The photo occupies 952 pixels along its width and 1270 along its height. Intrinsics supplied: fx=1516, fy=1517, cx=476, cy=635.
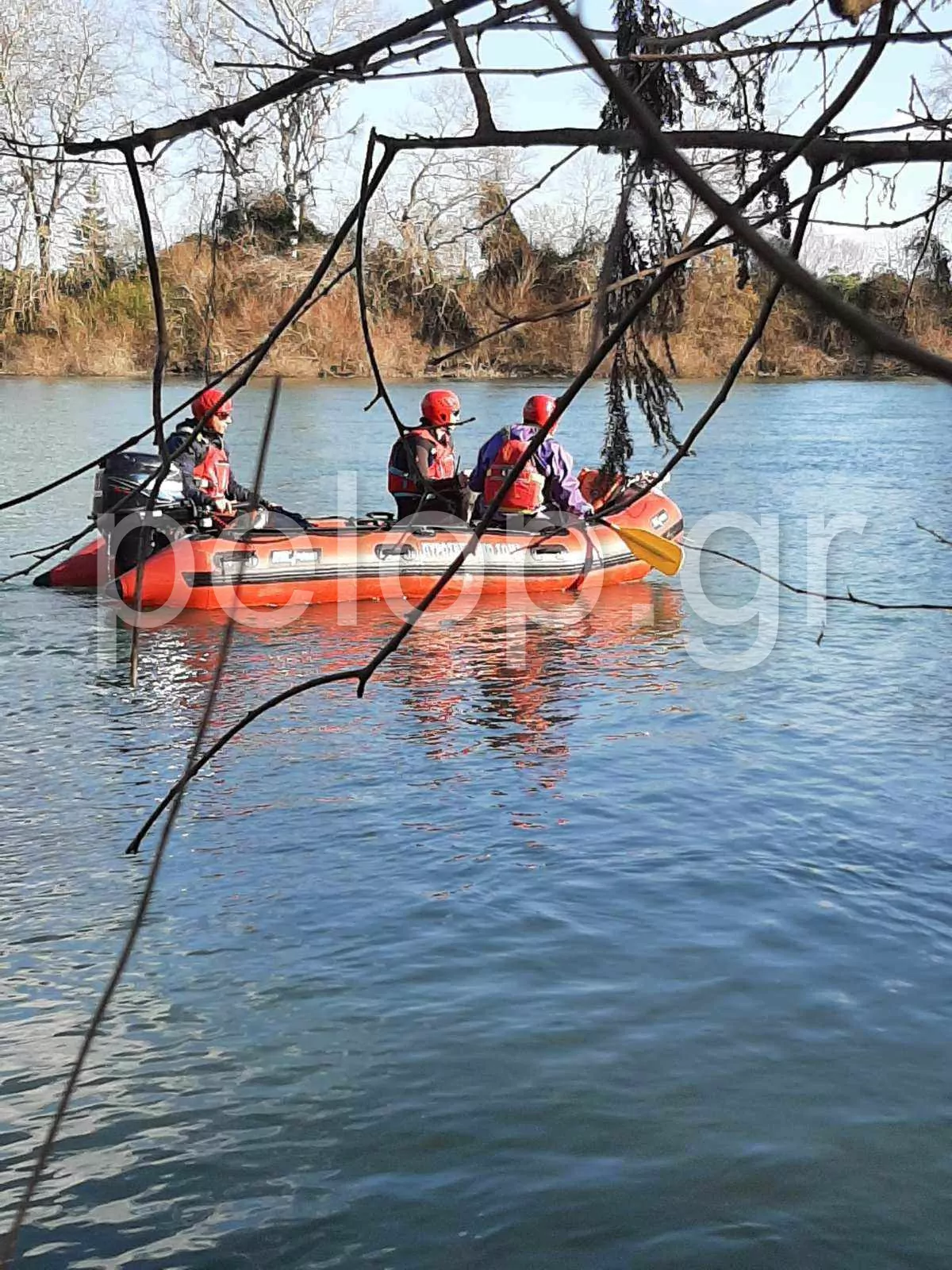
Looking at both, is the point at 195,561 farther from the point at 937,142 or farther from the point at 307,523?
the point at 937,142

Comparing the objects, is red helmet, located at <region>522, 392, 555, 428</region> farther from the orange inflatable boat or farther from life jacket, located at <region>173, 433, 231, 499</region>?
life jacket, located at <region>173, 433, 231, 499</region>

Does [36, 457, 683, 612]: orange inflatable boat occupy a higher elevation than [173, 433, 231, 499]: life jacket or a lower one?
lower

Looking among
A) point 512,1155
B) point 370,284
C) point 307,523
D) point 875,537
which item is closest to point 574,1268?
point 512,1155

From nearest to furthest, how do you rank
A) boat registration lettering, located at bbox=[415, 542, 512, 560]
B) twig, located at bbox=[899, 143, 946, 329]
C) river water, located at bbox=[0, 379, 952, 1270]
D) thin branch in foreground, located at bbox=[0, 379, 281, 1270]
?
thin branch in foreground, located at bbox=[0, 379, 281, 1270] → twig, located at bbox=[899, 143, 946, 329] → river water, located at bbox=[0, 379, 952, 1270] → boat registration lettering, located at bbox=[415, 542, 512, 560]

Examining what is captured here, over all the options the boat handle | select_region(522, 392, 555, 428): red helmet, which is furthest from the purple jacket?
the boat handle

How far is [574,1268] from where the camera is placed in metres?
3.82

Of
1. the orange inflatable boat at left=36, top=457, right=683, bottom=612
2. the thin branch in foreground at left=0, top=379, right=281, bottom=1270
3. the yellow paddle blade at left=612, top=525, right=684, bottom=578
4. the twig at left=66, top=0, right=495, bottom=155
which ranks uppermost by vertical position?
the twig at left=66, top=0, right=495, bottom=155

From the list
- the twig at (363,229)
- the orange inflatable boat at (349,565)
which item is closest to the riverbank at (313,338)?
the orange inflatable boat at (349,565)

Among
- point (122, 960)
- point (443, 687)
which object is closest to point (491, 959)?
point (443, 687)

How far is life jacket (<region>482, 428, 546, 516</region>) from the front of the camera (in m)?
11.3

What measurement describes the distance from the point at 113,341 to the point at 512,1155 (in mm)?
37868

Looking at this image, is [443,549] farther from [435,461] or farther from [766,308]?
[766,308]

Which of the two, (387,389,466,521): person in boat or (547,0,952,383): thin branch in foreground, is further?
(387,389,466,521): person in boat

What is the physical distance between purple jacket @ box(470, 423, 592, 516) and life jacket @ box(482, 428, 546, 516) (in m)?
0.05
